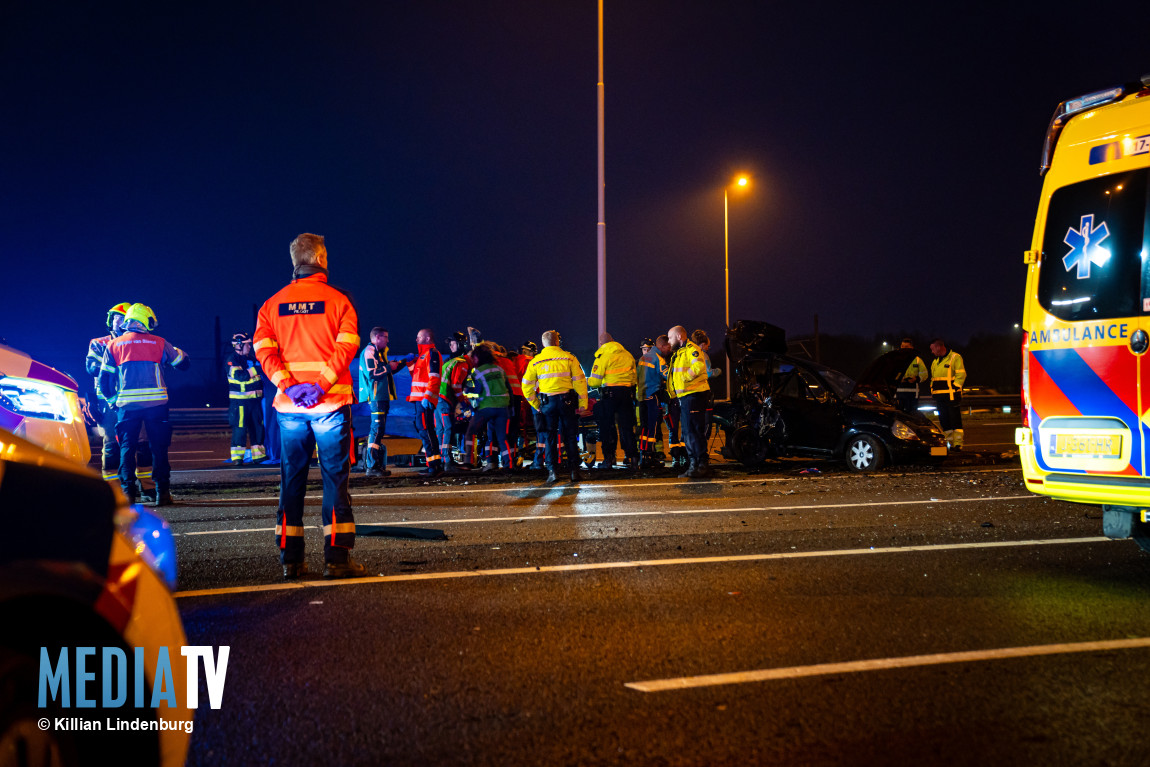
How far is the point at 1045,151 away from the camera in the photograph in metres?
5.42

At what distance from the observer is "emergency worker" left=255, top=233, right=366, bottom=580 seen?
5.12 m

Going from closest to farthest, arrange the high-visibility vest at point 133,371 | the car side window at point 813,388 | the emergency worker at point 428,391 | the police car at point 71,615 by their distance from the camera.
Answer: the police car at point 71,615 → the high-visibility vest at point 133,371 → the emergency worker at point 428,391 → the car side window at point 813,388

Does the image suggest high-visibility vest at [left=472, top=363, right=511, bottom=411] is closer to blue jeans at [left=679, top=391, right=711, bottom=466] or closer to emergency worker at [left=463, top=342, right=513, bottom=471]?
emergency worker at [left=463, top=342, right=513, bottom=471]

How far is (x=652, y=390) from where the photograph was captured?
13.8 meters

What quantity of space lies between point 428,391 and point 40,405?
8.02 m

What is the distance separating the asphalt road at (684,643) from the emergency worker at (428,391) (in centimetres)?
464

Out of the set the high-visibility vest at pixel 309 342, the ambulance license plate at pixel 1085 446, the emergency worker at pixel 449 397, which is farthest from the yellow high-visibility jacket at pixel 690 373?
the high-visibility vest at pixel 309 342

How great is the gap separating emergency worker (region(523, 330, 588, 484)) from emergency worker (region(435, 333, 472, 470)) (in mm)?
→ 1693

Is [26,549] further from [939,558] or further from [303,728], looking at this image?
[939,558]

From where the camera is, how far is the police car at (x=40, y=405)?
3766mm

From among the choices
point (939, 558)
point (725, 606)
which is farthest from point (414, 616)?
point (939, 558)

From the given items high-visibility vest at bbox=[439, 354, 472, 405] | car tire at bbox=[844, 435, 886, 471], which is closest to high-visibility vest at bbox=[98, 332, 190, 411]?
high-visibility vest at bbox=[439, 354, 472, 405]

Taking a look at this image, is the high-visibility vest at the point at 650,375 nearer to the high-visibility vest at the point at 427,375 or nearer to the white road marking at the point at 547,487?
the white road marking at the point at 547,487

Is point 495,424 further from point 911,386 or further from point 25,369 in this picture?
point 25,369
